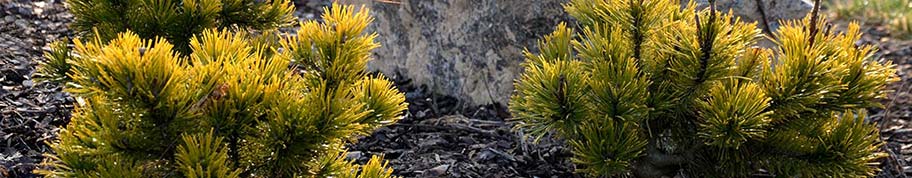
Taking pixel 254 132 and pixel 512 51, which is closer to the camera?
pixel 254 132

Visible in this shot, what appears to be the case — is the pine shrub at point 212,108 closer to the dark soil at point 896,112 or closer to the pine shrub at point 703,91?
the pine shrub at point 703,91

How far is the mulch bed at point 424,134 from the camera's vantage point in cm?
328

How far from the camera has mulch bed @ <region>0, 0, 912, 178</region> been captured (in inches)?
129

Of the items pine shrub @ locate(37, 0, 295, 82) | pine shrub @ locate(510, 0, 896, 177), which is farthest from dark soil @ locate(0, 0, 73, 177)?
pine shrub @ locate(510, 0, 896, 177)

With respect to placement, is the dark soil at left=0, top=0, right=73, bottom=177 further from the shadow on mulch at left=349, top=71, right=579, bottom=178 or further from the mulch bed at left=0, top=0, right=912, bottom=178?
the shadow on mulch at left=349, top=71, right=579, bottom=178

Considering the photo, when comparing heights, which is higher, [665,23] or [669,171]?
[665,23]

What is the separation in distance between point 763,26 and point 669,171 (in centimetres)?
145

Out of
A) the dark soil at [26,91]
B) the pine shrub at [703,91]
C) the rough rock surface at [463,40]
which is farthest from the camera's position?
the rough rock surface at [463,40]

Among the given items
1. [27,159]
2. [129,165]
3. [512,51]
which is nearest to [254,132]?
[129,165]

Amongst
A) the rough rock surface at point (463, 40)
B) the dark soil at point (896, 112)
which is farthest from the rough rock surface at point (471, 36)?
the dark soil at point (896, 112)

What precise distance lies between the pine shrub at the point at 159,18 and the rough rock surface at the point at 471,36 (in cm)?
113

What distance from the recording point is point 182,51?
2.55 m

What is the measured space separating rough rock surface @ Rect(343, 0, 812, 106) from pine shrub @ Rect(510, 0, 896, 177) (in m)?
1.14

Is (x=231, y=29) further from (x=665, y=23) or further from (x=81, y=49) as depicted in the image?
(x=665, y=23)
